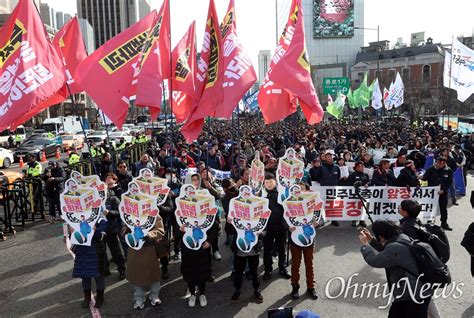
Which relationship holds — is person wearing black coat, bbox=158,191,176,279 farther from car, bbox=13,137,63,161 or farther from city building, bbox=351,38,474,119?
city building, bbox=351,38,474,119

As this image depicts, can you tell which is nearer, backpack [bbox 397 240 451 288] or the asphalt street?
backpack [bbox 397 240 451 288]

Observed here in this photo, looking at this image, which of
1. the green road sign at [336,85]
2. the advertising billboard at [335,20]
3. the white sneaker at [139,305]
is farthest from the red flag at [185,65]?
the advertising billboard at [335,20]

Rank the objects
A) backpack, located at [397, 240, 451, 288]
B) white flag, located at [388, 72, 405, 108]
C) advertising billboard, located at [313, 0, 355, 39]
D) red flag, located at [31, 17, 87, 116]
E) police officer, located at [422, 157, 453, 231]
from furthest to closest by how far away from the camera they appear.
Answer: advertising billboard, located at [313, 0, 355, 39] < white flag, located at [388, 72, 405, 108] < police officer, located at [422, 157, 453, 231] < red flag, located at [31, 17, 87, 116] < backpack, located at [397, 240, 451, 288]

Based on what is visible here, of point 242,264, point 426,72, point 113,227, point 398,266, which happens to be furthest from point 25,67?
point 426,72

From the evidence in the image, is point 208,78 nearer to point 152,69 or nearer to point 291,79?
point 152,69

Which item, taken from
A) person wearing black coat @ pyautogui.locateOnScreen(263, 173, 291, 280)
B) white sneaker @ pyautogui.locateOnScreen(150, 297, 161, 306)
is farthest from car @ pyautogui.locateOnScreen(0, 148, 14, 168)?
person wearing black coat @ pyautogui.locateOnScreen(263, 173, 291, 280)

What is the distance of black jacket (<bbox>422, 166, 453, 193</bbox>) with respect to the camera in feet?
29.4

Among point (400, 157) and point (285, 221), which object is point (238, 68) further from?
point (400, 157)

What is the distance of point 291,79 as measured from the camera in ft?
25.7

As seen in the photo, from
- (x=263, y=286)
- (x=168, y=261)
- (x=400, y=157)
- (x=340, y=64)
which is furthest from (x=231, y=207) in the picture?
(x=340, y=64)

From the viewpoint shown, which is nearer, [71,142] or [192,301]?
[192,301]

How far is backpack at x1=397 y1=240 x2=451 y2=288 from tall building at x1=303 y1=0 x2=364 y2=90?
308ft

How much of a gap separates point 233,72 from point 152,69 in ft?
4.97

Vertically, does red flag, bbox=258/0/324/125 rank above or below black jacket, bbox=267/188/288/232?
→ above
